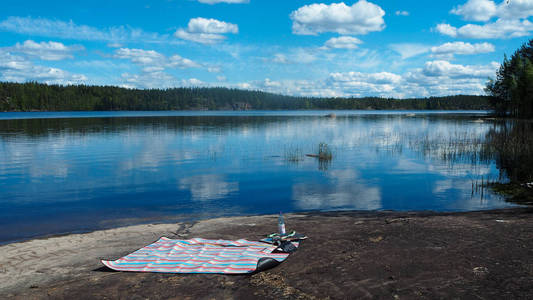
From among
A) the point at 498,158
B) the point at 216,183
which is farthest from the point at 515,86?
the point at 216,183

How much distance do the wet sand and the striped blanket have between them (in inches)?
10.2

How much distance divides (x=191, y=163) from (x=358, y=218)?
21636mm

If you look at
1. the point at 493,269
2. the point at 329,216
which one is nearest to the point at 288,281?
the point at 493,269

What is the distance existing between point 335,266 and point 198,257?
143 inches

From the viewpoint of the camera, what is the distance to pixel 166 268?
9227 millimetres

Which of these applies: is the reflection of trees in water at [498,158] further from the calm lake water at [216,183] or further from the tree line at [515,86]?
the tree line at [515,86]

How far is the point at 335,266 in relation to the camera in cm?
909

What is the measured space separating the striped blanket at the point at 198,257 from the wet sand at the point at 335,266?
0.26 m

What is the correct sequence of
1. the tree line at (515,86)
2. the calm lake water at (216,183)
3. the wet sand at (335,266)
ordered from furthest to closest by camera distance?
Answer: the tree line at (515,86), the calm lake water at (216,183), the wet sand at (335,266)

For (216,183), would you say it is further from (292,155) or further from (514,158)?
(514,158)

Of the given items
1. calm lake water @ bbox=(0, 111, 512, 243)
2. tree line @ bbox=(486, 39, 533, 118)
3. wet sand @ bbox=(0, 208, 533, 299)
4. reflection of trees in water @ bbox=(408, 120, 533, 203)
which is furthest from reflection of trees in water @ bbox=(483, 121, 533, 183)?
tree line @ bbox=(486, 39, 533, 118)

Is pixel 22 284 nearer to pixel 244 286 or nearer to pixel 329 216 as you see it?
pixel 244 286

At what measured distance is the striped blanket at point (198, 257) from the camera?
361 inches

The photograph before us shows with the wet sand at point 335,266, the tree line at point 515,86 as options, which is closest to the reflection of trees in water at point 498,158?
the wet sand at point 335,266
